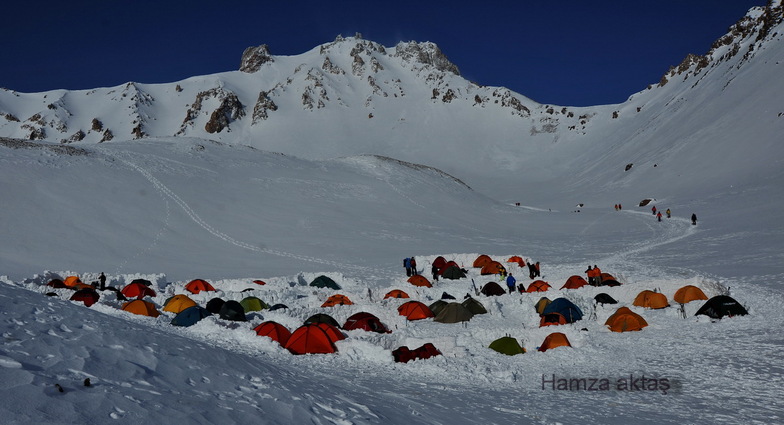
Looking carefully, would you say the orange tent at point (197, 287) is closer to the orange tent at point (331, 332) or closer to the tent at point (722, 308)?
the orange tent at point (331, 332)

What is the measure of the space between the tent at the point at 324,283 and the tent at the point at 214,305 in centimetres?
762

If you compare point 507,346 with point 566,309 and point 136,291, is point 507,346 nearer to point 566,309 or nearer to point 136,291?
point 566,309

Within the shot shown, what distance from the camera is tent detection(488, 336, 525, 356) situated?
49.2ft

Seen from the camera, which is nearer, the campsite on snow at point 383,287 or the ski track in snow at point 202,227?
the campsite on snow at point 383,287

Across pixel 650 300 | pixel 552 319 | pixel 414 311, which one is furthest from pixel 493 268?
pixel 552 319

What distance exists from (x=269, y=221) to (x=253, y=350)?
104 feet

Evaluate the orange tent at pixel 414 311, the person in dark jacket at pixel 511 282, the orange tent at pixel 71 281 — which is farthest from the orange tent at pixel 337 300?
the orange tent at pixel 71 281

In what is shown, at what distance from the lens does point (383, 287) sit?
27922 millimetres

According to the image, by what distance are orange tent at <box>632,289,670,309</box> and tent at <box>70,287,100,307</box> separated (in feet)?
70.8

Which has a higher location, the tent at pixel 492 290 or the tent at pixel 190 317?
the tent at pixel 492 290

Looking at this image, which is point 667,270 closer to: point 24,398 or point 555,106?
point 24,398

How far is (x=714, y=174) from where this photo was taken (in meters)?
71.4

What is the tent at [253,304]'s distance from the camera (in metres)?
22.0

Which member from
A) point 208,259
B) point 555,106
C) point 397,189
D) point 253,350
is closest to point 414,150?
point 555,106
